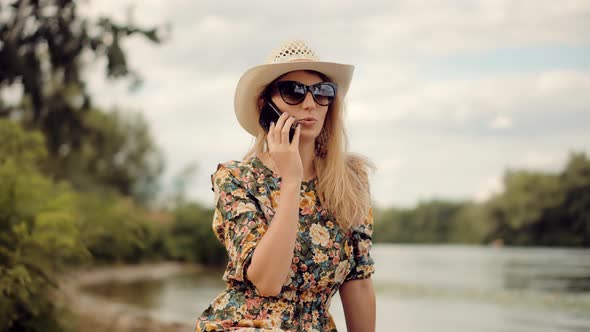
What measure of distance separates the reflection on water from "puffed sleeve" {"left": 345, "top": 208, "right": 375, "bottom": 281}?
8107mm

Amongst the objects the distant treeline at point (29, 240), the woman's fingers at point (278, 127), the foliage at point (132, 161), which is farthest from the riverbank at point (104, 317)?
the foliage at point (132, 161)

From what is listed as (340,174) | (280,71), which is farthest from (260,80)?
(340,174)

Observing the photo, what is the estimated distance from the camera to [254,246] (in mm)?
2596

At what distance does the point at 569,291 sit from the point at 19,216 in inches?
478

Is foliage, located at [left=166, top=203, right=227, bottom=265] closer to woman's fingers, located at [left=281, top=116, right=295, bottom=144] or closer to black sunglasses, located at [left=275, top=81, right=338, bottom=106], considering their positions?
black sunglasses, located at [left=275, top=81, right=338, bottom=106]

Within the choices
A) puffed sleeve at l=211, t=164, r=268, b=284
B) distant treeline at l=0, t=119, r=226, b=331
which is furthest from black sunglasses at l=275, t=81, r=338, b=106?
distant treeline at l=0, t=119, r=226, b=331

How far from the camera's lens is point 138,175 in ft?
141

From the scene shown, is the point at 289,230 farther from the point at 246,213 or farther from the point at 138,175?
the point at 138,175

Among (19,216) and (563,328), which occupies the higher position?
(19,216)

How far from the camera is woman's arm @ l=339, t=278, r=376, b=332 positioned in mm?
2955

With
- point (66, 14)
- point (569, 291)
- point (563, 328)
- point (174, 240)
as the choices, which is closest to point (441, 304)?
point (569, 291)

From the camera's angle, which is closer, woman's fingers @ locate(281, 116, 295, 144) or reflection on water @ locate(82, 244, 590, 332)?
woman's fingers @ locate(281, 116, 295, 144)

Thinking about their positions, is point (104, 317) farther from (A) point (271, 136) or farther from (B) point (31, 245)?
(A) point (271, 136)

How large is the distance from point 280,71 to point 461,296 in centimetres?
1362
